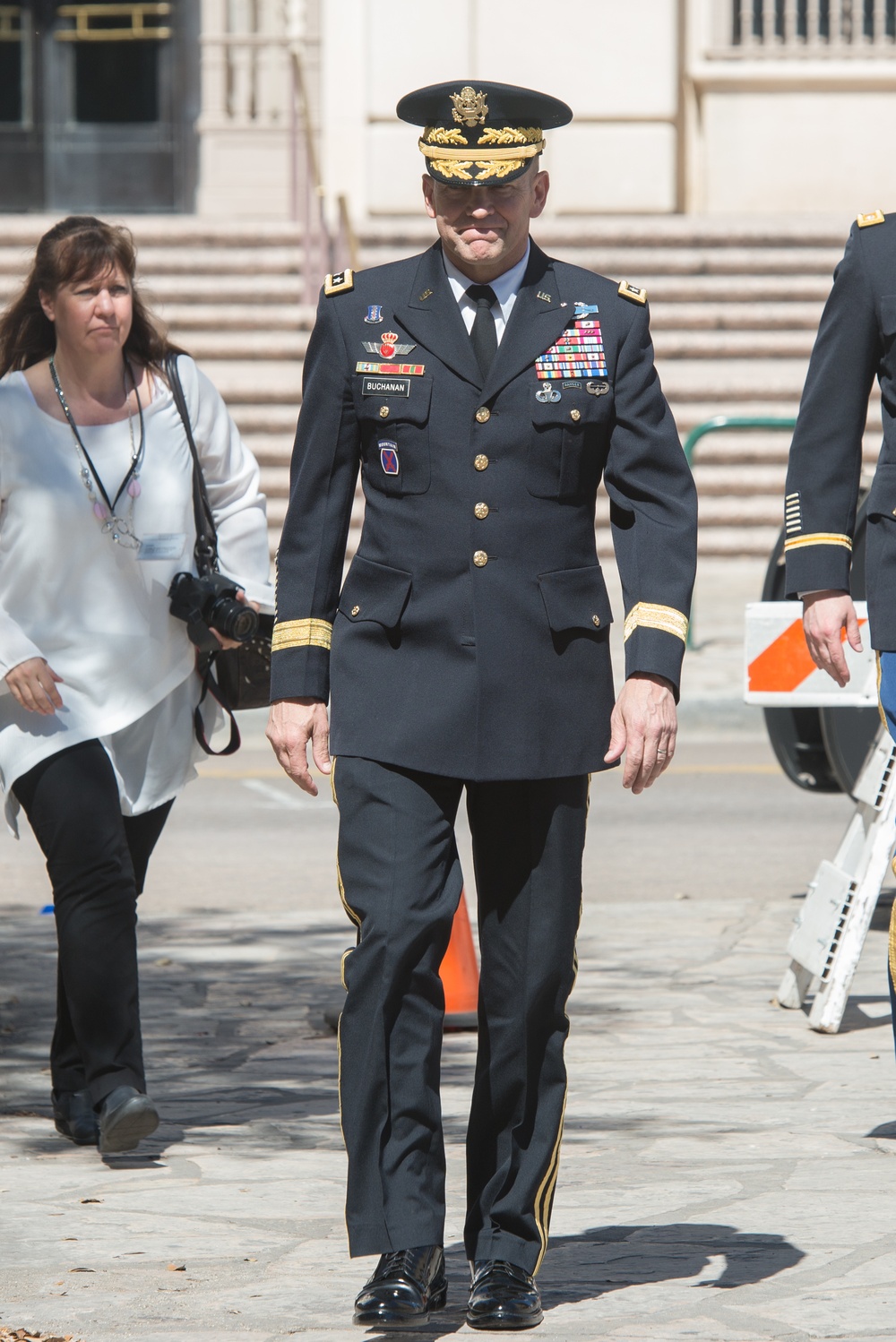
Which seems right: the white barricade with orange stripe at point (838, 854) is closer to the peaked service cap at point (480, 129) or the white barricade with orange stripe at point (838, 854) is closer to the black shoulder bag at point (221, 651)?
the black shoulder bag at point (221, 651)

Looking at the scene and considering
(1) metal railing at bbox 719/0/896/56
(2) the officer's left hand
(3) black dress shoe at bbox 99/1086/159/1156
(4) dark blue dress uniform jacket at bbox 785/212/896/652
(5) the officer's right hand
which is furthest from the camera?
(1) metal railing at bbox 719/0/896/56

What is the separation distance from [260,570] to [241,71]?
16.2 metres

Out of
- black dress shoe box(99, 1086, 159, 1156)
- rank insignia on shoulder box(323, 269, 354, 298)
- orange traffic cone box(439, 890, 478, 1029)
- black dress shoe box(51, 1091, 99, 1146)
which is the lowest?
orange traffic cone box(439, 890, 478, 1029)

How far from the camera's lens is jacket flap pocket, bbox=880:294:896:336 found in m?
4.20

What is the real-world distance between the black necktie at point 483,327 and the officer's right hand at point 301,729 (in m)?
0.62

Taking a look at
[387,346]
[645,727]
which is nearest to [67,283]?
[387,346]

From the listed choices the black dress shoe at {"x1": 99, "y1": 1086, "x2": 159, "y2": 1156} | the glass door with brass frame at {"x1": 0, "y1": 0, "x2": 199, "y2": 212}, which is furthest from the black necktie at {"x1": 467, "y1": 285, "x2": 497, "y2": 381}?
the glass door with brass frame at {"x1": 0, "y1": 0, "x2": 199, "y2": 212}

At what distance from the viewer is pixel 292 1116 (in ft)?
17.0

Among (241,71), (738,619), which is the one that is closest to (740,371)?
(738,619)

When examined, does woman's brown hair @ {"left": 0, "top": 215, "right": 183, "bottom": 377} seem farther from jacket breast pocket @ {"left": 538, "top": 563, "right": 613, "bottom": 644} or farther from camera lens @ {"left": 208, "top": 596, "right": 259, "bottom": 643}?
jacket breast pocket @ {"left": 538, "top": 563, "right": 613, "bottom": 644}

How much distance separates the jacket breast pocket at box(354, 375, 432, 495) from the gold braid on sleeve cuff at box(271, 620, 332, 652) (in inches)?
9.9

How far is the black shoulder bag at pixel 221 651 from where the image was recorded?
5219 mm

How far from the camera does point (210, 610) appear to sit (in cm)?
503

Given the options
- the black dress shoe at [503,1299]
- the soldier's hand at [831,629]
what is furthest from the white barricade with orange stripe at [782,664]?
the black dress shoe at [503,1299]
